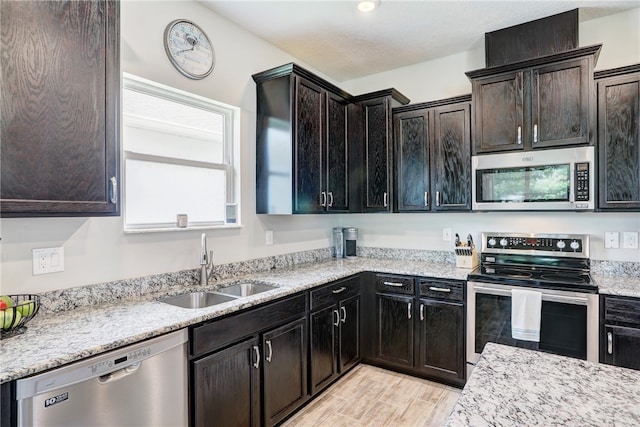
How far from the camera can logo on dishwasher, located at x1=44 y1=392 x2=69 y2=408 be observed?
1.19 m

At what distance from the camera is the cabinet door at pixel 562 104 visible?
2.45 metres

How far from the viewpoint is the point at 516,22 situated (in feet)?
9.03

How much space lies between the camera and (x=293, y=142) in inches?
107

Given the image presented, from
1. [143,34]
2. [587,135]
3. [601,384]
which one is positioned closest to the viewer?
[601,384]

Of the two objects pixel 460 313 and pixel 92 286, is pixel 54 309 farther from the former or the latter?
pixel 460 313

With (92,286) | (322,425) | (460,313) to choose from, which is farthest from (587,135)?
(92,286)

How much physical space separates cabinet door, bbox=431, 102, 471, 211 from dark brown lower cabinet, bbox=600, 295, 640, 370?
1166 millimetres

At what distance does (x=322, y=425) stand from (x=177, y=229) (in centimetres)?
161

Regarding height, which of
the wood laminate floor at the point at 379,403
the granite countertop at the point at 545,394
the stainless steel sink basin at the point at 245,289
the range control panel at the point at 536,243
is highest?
the range control panel at the point at 536,243

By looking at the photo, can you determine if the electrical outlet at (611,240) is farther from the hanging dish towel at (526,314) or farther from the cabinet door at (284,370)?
the cabinet door at (284,370)

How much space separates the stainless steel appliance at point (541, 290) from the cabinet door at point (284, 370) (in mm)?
1300

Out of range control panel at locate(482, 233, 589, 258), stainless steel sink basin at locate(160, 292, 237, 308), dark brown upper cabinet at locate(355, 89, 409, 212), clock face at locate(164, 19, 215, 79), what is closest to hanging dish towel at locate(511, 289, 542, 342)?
range control panel at locate(482, 233, 589, 258)

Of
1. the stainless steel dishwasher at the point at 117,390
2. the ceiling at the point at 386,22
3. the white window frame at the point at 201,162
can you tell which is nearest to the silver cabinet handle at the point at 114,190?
the white window frame at the point at 201,162

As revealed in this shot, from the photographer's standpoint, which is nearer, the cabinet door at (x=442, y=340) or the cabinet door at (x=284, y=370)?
the cabinet door at (x=284, y=370)
